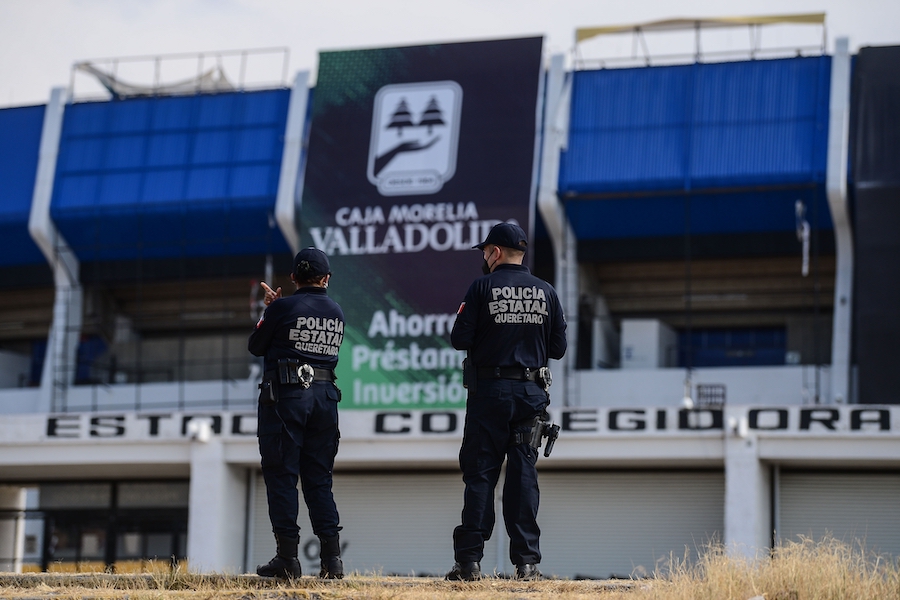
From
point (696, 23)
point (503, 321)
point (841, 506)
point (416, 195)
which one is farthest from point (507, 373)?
point (696, 23)

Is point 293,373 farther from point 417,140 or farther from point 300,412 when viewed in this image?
point 417,140

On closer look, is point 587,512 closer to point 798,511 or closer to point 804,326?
point 798,511

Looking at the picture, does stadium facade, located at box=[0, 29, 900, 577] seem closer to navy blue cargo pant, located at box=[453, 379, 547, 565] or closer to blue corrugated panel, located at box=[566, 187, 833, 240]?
blue corrugated panel, located at box=[566, 187, 833, 240]

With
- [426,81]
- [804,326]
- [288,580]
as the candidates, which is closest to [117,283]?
[426,81]

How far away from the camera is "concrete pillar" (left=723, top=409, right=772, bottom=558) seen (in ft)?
76.9

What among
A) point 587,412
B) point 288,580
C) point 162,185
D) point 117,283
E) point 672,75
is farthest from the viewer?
point 117,283

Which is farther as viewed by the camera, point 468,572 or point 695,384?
point 695,384

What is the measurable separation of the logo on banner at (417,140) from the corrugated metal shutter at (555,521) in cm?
658

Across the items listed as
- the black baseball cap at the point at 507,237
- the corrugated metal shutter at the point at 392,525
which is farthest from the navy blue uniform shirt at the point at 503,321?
the corrugated metal shutter at the point at 392,525

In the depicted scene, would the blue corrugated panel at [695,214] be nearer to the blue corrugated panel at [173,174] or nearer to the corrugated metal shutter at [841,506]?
the corrugated metal shutter at [841,506]

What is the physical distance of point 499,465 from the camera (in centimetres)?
970

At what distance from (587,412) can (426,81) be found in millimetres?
9178

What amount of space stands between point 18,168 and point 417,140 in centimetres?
1051

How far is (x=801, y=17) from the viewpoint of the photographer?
97.1 ft
